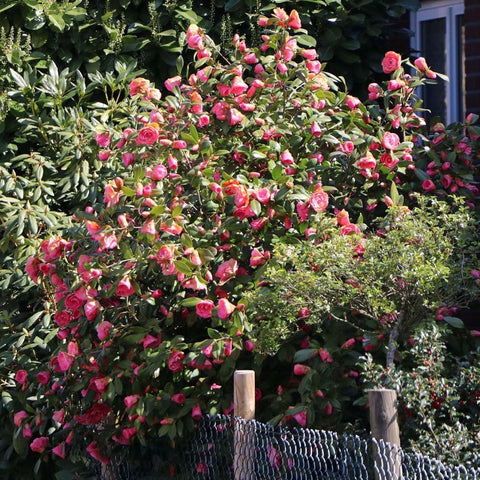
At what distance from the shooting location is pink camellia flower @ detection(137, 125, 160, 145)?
473cm

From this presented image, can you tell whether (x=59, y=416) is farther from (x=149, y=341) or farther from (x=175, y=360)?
(x=175, y=360)

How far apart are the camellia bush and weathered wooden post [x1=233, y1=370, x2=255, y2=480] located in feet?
0.95

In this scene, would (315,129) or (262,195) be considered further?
(315,129)

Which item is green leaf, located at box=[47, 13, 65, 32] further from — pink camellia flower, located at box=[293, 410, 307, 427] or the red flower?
pink camellia flower, located at box=[293, 410, 307, 427]

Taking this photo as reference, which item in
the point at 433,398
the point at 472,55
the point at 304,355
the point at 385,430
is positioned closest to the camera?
the point at 385,430

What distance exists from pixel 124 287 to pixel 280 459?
3.59 feet

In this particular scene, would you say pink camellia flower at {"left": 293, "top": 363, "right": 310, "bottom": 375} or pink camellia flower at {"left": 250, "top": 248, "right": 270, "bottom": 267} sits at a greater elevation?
pink camellia flower at {"left": 250, "top": 248, "right": 270, "bottom": 267}

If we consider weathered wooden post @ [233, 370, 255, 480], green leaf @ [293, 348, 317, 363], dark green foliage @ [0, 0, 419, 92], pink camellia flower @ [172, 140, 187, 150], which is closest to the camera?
weathered wooden post @ [233, 370, 255, 480]

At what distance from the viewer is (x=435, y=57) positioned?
23.6 ft

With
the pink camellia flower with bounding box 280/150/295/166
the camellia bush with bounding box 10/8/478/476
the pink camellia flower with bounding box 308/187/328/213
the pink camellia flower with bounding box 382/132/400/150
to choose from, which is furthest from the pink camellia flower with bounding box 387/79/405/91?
the pink camellia flower with bounding box 308/187/328/213

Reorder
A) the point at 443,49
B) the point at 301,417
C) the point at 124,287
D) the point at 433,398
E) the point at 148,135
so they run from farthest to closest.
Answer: the point at 443,49 → the point at 148,135 → the point at 124,287 → the point at 301,417 → the point at 433,398

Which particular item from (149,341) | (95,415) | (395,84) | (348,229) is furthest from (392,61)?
(95,415)

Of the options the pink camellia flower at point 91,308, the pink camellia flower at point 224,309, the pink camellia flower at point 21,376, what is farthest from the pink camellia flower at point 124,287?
the pink camellia flower at point 21,376

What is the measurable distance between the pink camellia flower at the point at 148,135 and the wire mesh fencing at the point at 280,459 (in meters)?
1.40
